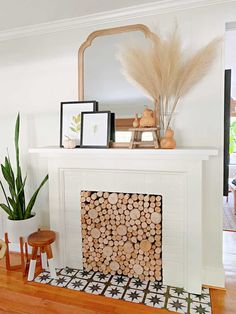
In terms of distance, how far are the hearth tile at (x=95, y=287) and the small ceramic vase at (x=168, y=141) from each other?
1.30m

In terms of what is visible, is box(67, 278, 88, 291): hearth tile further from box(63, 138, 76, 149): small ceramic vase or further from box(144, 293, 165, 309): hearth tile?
box(63, 138, 76, 149): small ceramic vase

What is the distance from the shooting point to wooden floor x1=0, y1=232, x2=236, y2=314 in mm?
1847

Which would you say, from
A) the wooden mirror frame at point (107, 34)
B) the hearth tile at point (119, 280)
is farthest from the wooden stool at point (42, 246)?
the wooden mirror frame at point (107, 34)

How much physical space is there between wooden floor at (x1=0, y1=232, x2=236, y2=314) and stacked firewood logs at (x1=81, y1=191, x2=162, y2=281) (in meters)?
0.33

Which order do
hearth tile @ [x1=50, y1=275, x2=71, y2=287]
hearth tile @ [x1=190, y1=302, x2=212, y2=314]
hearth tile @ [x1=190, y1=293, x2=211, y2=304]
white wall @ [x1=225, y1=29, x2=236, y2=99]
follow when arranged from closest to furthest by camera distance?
hearth tile @ [x1=190, y1=302, x2=212, y2=314]
hearth tile @ [x1=190, y1=293, x2=211, y2=304]
hearth tile @ [x1=50, y1=275, x2=71, y2=287]
white wall @ [x1=225, y1=29, x2=236, y2=99]

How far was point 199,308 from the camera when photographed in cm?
184

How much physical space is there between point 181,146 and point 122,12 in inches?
51.7

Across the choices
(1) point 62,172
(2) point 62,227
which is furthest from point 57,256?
(1) point 62,172

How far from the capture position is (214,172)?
2.11m

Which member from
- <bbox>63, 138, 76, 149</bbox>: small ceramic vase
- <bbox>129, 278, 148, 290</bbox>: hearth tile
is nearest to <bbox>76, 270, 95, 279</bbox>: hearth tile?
<bbox>129, 278, 148, 290</bbox>: hearth tile

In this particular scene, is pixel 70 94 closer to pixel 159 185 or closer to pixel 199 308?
pixel 159 185

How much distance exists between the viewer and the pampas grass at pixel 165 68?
1.99 m

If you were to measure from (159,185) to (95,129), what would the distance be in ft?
2.50

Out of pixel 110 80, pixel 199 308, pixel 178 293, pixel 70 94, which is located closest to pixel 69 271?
pixel 178 293
